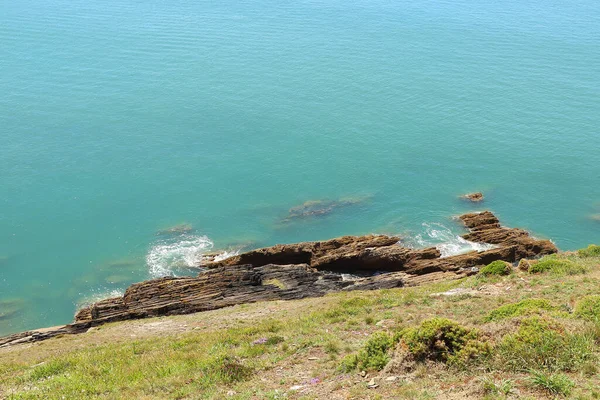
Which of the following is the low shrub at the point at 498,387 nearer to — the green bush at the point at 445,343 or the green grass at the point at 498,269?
the green bush at the point at 445,343

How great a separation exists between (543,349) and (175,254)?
4218 cm

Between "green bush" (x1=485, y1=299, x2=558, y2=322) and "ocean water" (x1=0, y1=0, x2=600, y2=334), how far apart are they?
107ft

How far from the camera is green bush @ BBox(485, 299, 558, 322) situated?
21.6m

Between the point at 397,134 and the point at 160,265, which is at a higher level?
the point at 397,134

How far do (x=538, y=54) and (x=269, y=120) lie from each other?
184 ft

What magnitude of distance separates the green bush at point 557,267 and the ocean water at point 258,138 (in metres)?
22.1

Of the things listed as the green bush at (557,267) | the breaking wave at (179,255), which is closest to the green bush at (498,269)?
the green bush at (557,267)

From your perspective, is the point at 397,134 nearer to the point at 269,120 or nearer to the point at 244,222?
the point at 269,120

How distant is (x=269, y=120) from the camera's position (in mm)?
78750

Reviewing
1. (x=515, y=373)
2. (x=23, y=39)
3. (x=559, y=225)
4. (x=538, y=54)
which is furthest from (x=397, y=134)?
(x=23, y=39)

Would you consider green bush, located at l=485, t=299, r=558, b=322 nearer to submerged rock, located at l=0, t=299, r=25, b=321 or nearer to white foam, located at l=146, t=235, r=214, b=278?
white foam, located at l=146, t=235, r=214, b=278

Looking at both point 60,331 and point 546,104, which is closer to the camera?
point 60,331

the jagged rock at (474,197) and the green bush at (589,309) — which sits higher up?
the green bush at (589,309)

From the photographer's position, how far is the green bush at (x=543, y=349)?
1602cm
